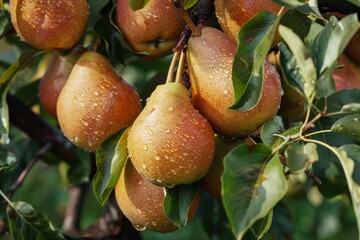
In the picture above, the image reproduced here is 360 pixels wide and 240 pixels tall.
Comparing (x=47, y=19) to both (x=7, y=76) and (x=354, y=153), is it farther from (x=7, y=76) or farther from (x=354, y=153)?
(x=354, y=153)

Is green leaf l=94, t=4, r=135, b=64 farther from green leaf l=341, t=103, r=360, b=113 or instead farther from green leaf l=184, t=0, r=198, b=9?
green leaf l=341, t=103, r=360, b=113

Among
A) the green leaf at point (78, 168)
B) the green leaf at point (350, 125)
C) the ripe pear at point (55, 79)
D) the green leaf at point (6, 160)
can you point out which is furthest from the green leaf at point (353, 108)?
the green leaf at point (78, 168)

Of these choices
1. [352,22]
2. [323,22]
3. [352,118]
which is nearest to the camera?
[352,22]

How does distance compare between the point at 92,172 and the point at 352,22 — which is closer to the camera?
Result: the point at 352,22

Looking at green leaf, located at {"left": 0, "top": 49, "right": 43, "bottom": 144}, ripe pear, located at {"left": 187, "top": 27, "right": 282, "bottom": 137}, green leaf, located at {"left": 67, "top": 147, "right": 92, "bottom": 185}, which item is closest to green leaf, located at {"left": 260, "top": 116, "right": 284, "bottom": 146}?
ripe pear, located at {"left": 187, "top": 27, "right": 282, "bottom": 137}

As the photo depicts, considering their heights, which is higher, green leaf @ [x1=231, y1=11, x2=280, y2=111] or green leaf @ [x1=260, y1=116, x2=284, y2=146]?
green leaf @ [x1=231, y1=11, x2=280, y2=111]

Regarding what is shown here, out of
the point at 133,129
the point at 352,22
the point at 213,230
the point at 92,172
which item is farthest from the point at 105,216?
the point at 352,22

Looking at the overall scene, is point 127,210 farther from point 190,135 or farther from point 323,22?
point 323,22
